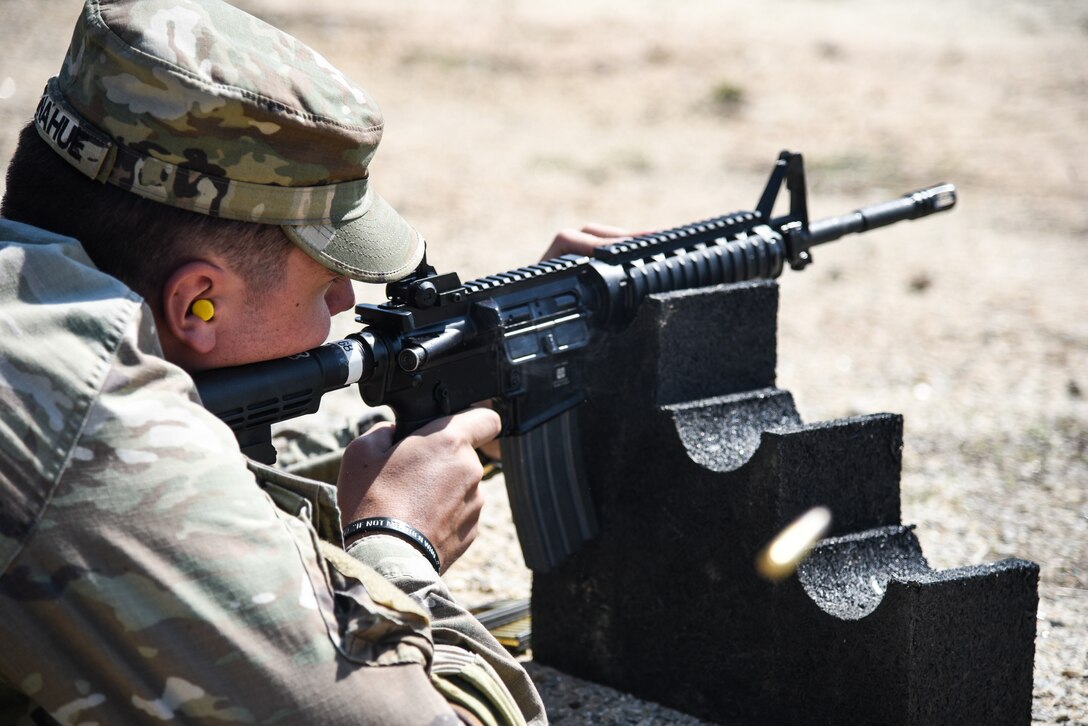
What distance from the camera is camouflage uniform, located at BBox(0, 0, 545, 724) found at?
1737 mm

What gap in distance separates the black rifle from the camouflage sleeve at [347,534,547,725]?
1.49 ft

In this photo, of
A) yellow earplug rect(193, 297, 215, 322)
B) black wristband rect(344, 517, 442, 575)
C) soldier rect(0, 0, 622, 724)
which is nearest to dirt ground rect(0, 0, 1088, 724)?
black wristband rect(344, 517, 442, 575)

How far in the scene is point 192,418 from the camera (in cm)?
185

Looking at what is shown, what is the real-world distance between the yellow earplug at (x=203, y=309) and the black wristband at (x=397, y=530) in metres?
Answer: 0.56

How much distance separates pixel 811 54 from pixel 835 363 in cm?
924

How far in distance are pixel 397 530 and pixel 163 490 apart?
0.76 meters

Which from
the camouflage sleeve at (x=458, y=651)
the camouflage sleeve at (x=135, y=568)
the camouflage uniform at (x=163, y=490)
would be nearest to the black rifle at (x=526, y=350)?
the camouflage sleeve at (x=458, y=651)

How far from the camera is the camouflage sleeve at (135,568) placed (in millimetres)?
1730

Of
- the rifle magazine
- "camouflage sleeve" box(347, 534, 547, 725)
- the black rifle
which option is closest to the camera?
"camouflage sleeve" box(347, 534, 547, 725)

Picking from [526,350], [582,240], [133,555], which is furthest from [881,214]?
[133,555]

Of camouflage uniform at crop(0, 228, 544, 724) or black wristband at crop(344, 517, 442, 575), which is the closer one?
camouflage uniform at crop(0, 228, 544, 724)

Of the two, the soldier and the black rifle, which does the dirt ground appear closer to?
the black rifle

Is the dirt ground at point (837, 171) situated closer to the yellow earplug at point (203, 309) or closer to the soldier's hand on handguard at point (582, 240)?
the soldier's hand on handguard at point (582, 240)

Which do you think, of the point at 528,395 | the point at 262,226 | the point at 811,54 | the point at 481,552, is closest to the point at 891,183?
the point at 811,54
